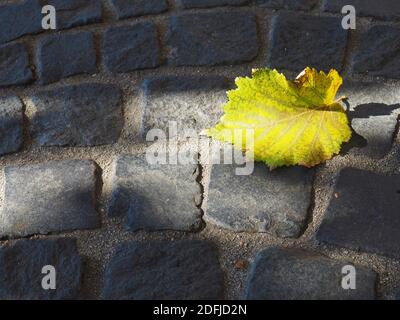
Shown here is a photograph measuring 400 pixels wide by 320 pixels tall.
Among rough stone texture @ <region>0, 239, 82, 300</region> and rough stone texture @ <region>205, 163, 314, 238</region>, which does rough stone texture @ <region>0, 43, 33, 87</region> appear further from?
rough stone texture @ <region>205, 163, 314, 238</region>

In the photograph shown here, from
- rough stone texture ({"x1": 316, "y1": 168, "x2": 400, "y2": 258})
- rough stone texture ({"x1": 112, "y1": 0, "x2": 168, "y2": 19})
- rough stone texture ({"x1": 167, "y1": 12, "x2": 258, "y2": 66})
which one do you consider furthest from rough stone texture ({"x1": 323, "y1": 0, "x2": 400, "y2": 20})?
rough stone texture ({"x1": 316, "y1": 168, "x2": 400, "y2": 258})

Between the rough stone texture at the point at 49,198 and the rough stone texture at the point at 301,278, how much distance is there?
20.0 inches

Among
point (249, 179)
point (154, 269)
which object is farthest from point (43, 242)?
point (249, 179)

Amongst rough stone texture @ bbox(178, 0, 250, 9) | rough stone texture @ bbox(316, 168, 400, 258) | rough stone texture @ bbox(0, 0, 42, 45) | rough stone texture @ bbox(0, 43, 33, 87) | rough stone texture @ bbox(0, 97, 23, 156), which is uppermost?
rough stone texture @ bbox(178, 0, 250, 9)

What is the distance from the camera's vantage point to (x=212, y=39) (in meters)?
2.40

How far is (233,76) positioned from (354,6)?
0.56 meters

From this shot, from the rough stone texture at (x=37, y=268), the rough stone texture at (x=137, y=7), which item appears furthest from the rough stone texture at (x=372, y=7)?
the rough stone texture at (x=37, y=268)

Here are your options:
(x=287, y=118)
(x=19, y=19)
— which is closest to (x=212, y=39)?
(x=287, y=118)

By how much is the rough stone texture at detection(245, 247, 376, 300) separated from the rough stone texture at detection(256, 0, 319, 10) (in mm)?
1034

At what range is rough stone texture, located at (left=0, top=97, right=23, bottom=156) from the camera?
2166 millimetres

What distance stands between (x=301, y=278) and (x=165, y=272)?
0.37 m

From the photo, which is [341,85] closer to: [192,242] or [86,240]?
[192,242]

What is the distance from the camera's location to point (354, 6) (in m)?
2.47

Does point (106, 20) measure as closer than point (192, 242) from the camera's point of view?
No
